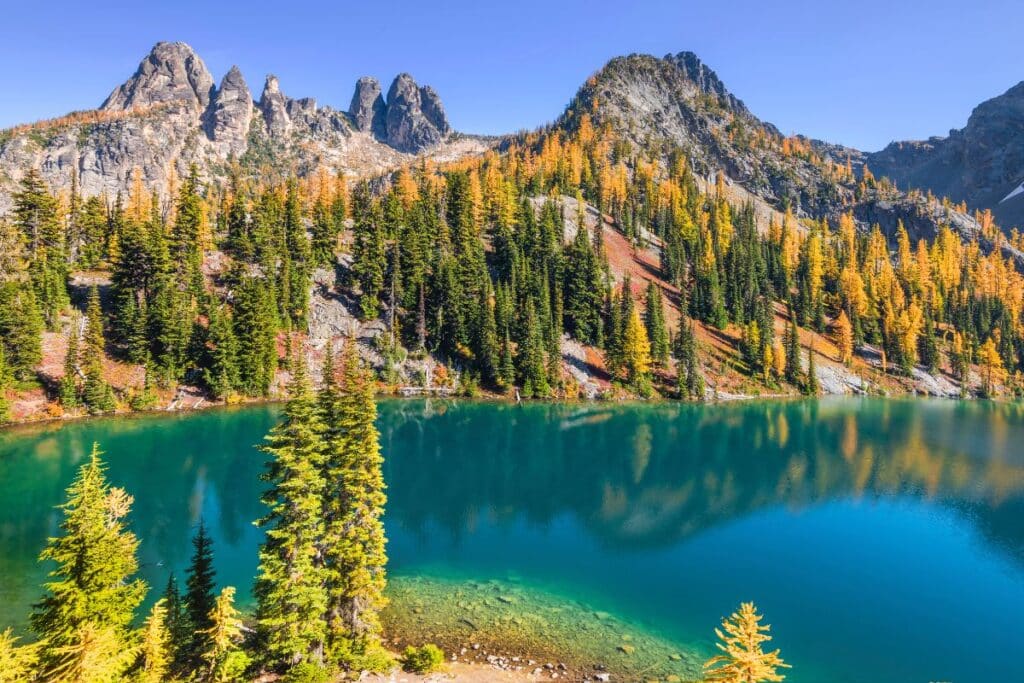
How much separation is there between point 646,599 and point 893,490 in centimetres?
3883

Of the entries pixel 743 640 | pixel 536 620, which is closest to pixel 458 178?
pixel 536 620

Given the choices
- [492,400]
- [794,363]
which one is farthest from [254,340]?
[794,363]

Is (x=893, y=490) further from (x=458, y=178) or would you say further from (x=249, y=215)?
(x=249, y=215)

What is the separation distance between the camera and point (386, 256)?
4242 inches

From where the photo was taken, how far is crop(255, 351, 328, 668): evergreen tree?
19.6 meters

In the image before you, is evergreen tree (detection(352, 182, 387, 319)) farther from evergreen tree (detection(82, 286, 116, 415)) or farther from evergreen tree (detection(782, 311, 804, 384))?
evergreen tree (detection(782, 311, 804, 384))

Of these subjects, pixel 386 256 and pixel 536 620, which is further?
pixel 386 256

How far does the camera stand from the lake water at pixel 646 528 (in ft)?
88.7

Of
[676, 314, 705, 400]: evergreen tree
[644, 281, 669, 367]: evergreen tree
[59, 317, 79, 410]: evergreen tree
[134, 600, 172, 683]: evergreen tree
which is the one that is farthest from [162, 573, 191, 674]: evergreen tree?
[644, 281, 669, 367]: evergreen tree

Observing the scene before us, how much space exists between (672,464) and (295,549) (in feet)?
159

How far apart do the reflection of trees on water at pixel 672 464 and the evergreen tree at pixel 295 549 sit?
19746 mm

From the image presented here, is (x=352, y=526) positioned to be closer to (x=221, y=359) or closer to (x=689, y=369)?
(x=221, y=359)

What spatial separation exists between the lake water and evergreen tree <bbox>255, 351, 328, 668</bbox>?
7961 mm

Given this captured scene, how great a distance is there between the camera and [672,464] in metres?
59.9
